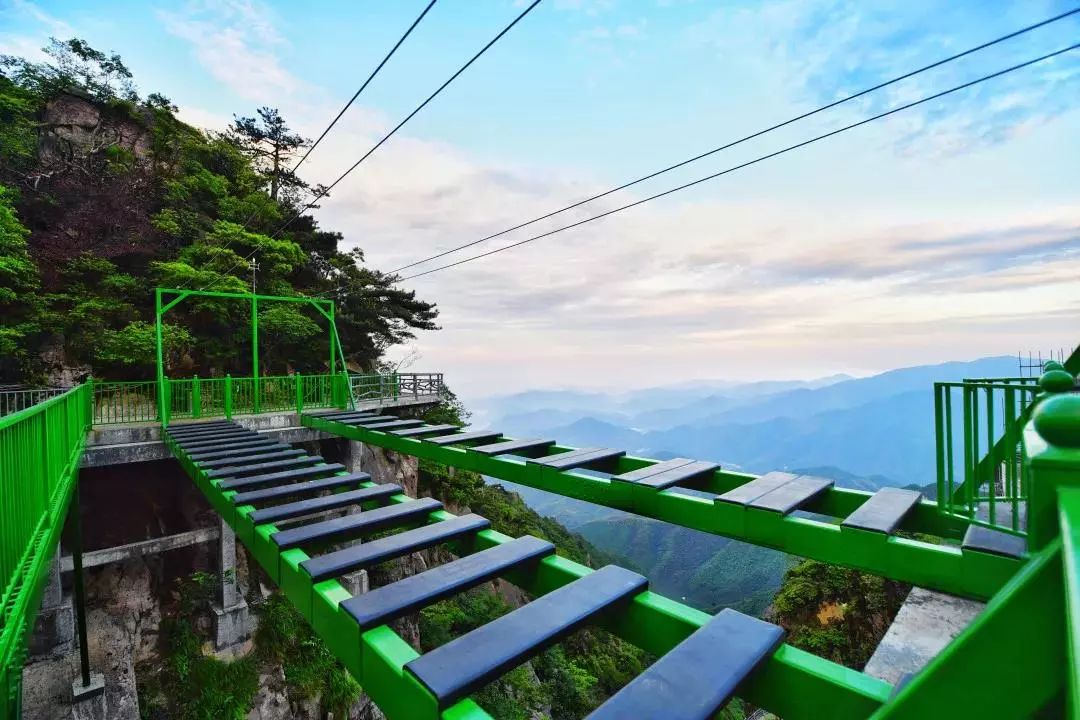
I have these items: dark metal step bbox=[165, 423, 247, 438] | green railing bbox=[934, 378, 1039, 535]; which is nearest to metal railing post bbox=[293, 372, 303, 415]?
dark metal step bbox=[165, 423, 247, 438]

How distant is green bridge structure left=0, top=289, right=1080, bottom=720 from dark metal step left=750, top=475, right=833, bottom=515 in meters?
0.03

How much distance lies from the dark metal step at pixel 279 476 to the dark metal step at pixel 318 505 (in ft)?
2.77

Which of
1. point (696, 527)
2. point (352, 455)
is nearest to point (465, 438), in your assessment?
point (696, 527)

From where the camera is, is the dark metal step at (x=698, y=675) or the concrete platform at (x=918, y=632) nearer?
the dark metal step at (x=698, y=675)

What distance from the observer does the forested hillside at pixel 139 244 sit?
12844mm

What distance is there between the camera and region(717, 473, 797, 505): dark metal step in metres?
3.49

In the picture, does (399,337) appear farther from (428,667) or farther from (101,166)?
(428,667)

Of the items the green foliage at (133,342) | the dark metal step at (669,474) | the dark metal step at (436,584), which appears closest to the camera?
the dark metal step at (436,584)

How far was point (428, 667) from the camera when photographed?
5.21ft

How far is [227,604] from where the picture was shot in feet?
30.6

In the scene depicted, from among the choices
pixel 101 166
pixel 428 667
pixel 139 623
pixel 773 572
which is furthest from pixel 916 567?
pixel 773 572

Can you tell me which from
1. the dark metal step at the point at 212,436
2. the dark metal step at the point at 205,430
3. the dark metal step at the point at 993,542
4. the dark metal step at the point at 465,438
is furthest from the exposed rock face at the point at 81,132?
the dark metal step at the point at 993,542

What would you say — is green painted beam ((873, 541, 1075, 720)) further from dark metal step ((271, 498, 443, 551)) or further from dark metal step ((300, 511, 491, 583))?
dark metal step ((271, 498, 443, 551))

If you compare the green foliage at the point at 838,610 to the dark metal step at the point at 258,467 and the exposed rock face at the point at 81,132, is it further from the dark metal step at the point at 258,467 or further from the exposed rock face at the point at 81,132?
the exposed rock face at the point at 81,132
